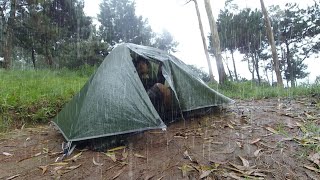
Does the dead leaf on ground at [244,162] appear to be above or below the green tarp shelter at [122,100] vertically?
below

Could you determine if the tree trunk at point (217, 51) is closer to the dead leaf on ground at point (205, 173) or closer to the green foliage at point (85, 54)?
the green foliage at point (85, 54)

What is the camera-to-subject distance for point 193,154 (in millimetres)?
2223

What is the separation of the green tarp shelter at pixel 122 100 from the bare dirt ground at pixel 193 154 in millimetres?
235

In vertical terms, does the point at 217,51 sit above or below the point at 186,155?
above

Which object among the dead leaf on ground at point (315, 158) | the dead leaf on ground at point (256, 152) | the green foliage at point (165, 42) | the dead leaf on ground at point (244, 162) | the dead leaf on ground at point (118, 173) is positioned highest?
the green foliage at point (165, 42)

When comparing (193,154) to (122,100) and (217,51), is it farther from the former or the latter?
(217,51)

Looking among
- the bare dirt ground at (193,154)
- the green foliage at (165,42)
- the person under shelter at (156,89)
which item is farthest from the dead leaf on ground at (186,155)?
the green foliage at (165,42)

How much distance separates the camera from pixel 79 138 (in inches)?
92.9

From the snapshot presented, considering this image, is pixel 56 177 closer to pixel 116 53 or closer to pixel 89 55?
pixel 116 53

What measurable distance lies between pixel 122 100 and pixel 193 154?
0.97 metres

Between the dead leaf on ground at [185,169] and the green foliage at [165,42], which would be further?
the green foliage at [165,42]

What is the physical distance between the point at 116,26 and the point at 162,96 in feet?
43.8

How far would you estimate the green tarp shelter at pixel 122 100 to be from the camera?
2441mm

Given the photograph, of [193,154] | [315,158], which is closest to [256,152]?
[315,158]
